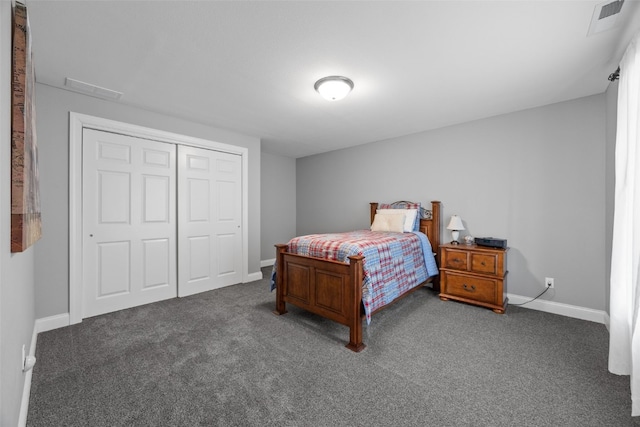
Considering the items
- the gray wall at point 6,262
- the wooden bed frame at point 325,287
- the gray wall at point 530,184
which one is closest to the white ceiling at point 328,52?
the gray wall at point 530,184

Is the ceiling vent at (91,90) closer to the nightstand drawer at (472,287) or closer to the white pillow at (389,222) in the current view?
the white pillow at (389,222)

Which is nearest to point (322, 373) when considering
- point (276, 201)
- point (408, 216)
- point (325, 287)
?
point (325, 287)

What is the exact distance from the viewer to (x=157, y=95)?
279 cm

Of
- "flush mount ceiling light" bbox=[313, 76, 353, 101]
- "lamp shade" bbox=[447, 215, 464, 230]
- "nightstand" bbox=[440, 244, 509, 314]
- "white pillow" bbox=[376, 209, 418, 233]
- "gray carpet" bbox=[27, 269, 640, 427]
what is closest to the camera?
"gray carpet" bbox=[27, 269, 640, 427]

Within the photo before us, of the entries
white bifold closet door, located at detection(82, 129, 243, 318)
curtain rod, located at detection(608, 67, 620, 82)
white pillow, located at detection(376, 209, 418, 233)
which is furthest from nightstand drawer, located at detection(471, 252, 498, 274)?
white bifold closet door, located at detection(82, 129, 243, 318)

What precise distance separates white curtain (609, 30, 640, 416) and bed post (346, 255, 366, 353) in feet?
5.52

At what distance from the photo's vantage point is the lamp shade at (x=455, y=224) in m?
3.43

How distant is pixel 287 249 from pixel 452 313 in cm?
198

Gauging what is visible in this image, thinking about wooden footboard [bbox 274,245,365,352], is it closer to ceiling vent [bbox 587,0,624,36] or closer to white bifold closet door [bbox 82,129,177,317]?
white bifold closet door [bbox 82,129,177,317]

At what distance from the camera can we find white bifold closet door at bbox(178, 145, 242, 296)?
356 cm

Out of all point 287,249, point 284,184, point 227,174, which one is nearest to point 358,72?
point 287,249

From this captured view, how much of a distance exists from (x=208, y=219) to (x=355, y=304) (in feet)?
8.37

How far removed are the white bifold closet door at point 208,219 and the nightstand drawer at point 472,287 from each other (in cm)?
303

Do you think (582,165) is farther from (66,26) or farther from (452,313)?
(66,26)
